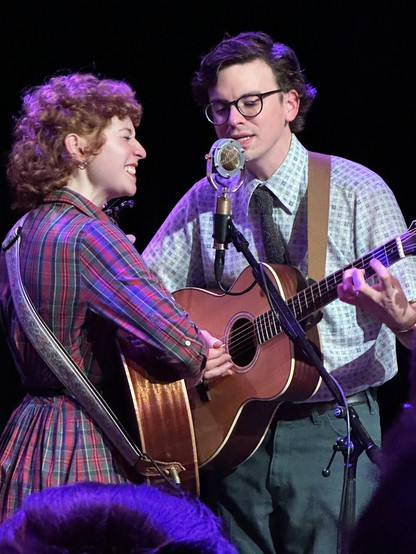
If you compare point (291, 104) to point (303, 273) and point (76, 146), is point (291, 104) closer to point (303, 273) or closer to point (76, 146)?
point (303, 273)

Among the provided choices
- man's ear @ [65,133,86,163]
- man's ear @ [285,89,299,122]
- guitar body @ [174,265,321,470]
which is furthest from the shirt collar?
man's ear @ [65,133,86,163]

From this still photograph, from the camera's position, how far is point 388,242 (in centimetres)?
306

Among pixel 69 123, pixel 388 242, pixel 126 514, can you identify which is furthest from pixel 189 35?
pixel 126 514

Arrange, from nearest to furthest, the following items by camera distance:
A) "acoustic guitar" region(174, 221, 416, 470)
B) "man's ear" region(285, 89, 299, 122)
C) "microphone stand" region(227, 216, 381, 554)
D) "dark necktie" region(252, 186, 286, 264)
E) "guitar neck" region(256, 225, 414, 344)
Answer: "microphone stand" region(227, 216, 381, 554) < "guitar neck" region(256, 225, 414, 344) < "acoustic guitar" region(174, 221, 416, 470) < "dark necktie" region(252, 186, 286, 264) < "man's ear" region(285, 89, 299, 122)

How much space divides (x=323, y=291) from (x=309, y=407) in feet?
1.67

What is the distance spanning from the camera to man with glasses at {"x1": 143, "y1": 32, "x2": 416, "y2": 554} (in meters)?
3.40

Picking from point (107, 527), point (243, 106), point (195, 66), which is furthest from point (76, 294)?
point (195, 66)

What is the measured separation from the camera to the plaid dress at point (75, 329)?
9.22ft

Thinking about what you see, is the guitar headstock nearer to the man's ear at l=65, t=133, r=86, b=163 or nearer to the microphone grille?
the microphone grille

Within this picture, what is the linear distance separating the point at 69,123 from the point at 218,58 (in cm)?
95

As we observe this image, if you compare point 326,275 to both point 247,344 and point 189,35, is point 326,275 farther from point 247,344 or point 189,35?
point 189,35

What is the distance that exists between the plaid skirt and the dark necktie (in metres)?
1.07

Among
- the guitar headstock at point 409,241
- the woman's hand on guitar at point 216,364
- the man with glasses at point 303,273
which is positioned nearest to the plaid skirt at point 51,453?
the woman's hand on guitar at point 216,364

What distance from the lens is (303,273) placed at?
3.53 m
